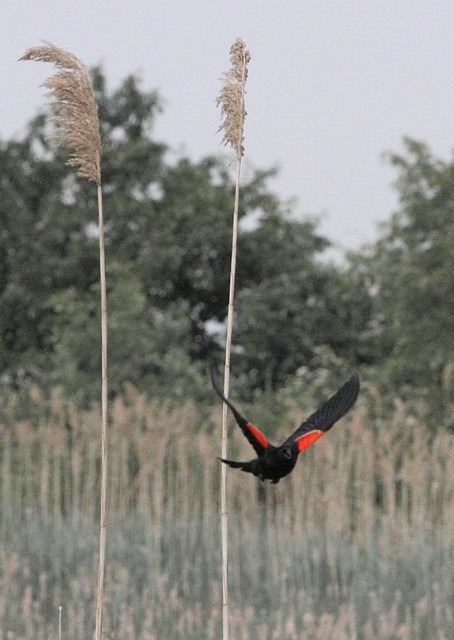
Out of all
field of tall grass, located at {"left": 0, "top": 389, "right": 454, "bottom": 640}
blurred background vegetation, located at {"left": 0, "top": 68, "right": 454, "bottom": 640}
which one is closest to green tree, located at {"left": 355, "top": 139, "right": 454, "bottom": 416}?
blurred background vegetation, located at {"left": 0, "top": 68, "right": 454, "bottom": 640}

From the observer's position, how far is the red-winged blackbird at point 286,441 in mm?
954

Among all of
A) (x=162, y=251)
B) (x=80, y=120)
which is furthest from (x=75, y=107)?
(x=162, y=251)

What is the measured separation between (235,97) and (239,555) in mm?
4210

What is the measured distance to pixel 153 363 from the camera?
12266 millimetres

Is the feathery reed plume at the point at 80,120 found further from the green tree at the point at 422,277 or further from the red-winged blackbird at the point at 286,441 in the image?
the green tree at the point at 422,277

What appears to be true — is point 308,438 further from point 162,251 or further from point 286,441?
point 162,251

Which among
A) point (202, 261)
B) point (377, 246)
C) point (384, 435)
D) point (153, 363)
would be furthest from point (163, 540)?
point (202, 261)

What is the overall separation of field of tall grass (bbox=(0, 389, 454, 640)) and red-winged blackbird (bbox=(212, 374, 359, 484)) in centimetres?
265

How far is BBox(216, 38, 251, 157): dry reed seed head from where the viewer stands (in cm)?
128

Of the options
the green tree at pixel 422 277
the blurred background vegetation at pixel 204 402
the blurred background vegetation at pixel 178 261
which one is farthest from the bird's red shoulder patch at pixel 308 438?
the blurred background vegetation at pixel 178 261

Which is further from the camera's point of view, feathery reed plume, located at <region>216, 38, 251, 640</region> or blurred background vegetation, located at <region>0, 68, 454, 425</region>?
blurred background vegetation, located at <region>0, 68, 454, 425</region>

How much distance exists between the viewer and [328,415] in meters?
1.13

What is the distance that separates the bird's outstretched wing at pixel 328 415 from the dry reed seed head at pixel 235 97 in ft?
1.09

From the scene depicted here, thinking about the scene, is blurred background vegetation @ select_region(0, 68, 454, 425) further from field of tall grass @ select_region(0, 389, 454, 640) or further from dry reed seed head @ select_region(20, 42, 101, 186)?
dry reed seed head @ select_region(20, 42, 101, 186)
